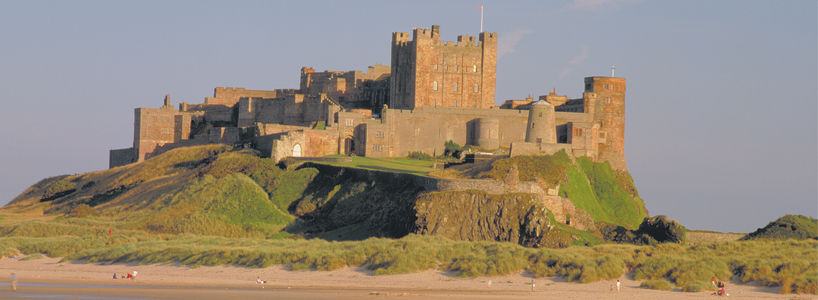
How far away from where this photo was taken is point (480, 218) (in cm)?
4938

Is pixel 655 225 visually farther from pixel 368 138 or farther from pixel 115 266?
pixel 115 266

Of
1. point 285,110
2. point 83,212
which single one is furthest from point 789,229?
point 285,110

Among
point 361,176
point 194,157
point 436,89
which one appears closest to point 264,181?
point 361,176

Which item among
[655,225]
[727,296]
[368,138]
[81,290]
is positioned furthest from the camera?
[368,138]

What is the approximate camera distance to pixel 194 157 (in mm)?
72875

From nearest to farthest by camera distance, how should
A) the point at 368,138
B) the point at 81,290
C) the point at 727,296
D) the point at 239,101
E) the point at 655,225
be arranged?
1. the point at 727,296
2. the point at 81,290
3. the point at 655,225
4. the point at 368,138
5. the point at 239,101

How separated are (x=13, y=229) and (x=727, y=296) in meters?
42.5

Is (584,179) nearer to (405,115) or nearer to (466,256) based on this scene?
(405,115)

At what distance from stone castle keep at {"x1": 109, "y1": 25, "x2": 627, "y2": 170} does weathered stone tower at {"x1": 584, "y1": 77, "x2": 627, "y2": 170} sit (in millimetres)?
79

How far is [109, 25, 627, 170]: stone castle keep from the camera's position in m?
68.2

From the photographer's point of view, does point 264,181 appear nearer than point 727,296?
No

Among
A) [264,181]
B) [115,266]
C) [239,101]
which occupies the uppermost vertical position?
[239,101]

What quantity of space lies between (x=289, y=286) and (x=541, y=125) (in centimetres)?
3111

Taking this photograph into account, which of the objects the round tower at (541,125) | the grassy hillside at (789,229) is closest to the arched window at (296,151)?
the round tower at (541,125)
